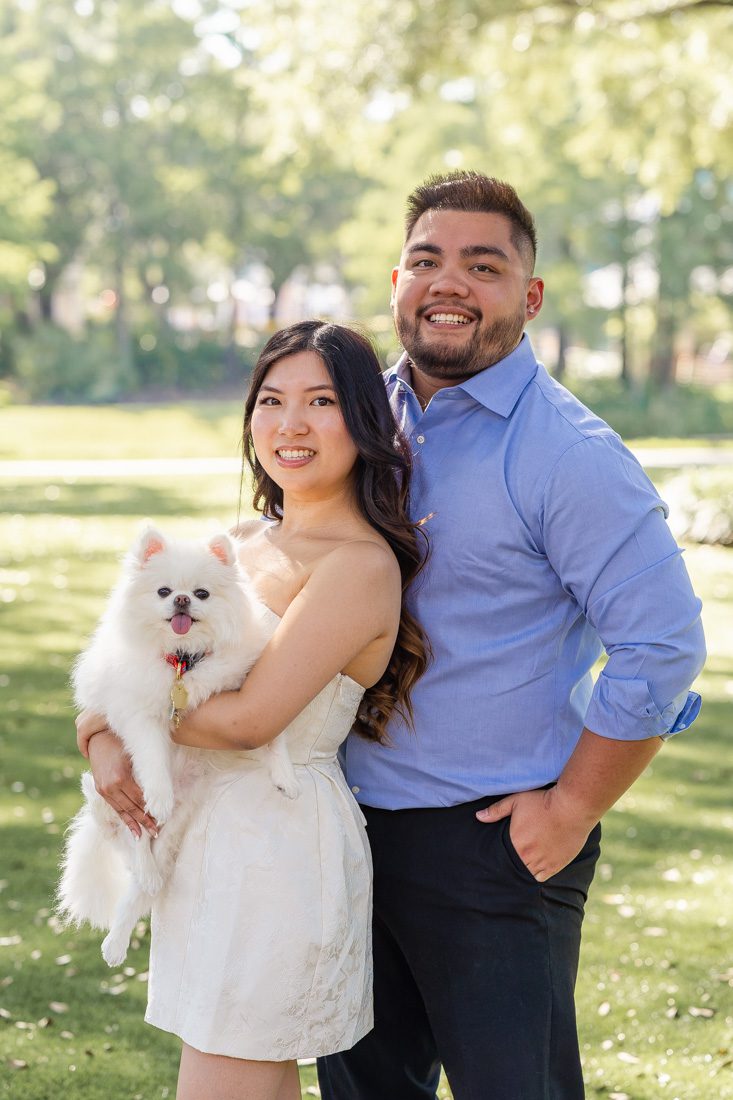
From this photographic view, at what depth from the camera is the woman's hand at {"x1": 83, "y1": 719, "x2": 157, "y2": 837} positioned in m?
3.13

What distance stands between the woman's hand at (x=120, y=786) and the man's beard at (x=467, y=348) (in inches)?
49.2

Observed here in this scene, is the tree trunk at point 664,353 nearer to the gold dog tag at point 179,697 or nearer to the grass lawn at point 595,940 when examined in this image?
the grass lawn at point 595,940

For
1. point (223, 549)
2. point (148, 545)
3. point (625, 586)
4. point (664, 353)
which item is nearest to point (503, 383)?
point (625, 586)

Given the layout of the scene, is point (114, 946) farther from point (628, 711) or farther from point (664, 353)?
point (664, 353)

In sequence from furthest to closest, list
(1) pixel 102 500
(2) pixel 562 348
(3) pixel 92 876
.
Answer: (2) pixel 562 348
(1) pixel 102 500
(3) pixel 92 876

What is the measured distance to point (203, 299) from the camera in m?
63.9

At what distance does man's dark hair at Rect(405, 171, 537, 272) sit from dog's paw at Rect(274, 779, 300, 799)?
147cm

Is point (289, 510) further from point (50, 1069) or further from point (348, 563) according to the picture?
point (50, 1069)

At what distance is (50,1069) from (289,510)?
9.01 feet

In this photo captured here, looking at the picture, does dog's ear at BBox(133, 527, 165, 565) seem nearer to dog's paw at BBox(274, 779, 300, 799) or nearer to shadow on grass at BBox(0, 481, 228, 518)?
dog's paw at BBox(274, 779, 300, 799)

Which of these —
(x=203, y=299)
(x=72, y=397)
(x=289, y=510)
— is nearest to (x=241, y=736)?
(x=289, y=510)

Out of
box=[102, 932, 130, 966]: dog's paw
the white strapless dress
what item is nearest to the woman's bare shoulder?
the white strapless dress

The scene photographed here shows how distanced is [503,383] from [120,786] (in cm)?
137

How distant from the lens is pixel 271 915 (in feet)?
9.85
